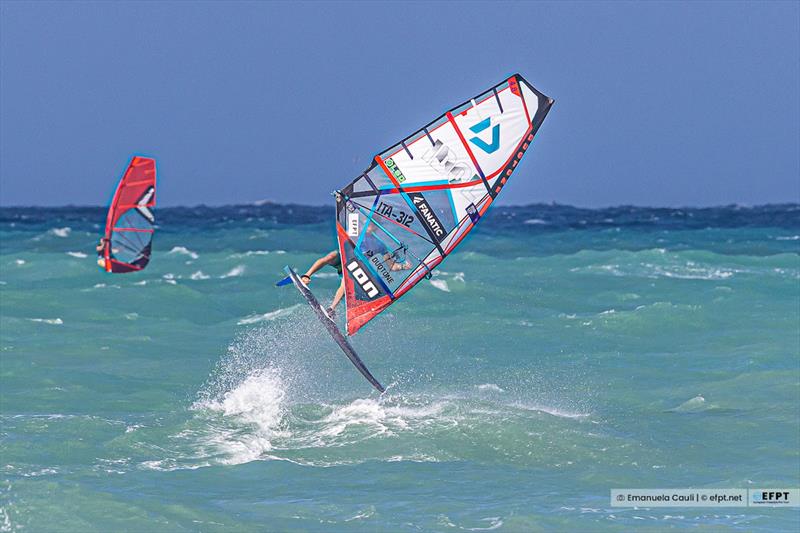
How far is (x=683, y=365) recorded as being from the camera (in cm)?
1808

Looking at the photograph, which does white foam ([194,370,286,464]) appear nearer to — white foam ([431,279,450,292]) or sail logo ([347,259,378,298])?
sail logo ([347,259,378,298])

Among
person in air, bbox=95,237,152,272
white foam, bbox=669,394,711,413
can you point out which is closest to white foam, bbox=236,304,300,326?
person in air, bbox=95,237,152,272

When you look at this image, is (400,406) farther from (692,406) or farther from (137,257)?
Result: (137,257)

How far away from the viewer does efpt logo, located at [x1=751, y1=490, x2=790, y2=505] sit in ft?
35.6

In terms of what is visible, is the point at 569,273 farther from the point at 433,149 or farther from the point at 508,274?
the point at 433,149

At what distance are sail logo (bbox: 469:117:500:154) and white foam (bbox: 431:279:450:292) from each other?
15.5 m

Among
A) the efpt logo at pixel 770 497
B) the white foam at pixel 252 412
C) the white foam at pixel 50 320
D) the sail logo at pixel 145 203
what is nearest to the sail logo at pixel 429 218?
the white foam at pixel 252 412

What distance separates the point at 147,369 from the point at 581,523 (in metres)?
9.40

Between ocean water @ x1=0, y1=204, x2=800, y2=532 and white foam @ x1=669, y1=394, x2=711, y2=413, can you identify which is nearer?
ocean water @ x1=0, y1=204, x2=800, y2=532

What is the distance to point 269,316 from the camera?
24.4m

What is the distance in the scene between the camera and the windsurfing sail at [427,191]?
481 inches

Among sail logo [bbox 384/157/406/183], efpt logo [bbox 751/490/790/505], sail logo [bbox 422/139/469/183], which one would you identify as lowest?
efpt logo [bbox 751/490/790/505]

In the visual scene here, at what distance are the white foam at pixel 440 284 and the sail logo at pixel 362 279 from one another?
1544 cm

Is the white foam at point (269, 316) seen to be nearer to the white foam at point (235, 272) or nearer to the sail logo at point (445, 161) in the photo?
the white foam at point (235, 272)
